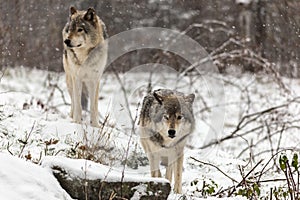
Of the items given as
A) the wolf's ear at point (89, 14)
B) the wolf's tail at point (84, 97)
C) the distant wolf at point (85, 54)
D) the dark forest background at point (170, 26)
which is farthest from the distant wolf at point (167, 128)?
the dark forest background at point (170, 26)

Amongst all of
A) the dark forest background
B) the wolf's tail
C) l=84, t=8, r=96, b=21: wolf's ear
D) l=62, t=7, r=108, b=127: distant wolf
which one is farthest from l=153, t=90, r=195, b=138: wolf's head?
the dark forest background

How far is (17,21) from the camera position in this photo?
1118cm

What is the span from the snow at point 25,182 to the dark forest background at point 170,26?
610 centimetres

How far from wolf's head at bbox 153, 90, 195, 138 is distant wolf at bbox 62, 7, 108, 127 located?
2.00 meters

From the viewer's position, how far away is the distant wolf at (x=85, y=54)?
757 centimetres

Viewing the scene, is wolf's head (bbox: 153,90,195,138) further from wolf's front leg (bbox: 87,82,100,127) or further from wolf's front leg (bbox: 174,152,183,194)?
wolf's front leg (bbox: 87,82,100,127)

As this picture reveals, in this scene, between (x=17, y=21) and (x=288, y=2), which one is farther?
(x=288, y=2)

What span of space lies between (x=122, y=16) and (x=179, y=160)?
32.3 feet

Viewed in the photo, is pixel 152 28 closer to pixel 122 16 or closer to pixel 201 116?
pixel 122 16

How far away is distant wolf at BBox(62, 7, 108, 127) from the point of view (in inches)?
298

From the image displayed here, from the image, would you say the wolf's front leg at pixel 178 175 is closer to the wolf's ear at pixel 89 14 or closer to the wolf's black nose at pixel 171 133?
the wolf's black nose at pixel 171 133

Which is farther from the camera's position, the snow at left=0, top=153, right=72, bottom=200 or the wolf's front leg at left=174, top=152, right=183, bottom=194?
the wolf's front leg at left=174, top=152, right=183, bottom=194

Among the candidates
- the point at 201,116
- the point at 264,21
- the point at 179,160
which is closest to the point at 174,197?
the point at 179,160

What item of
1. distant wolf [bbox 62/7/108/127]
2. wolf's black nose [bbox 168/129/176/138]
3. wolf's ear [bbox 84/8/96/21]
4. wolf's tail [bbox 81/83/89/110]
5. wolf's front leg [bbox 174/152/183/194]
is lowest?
wolf's front leg [bbox 174/152/183/194]
